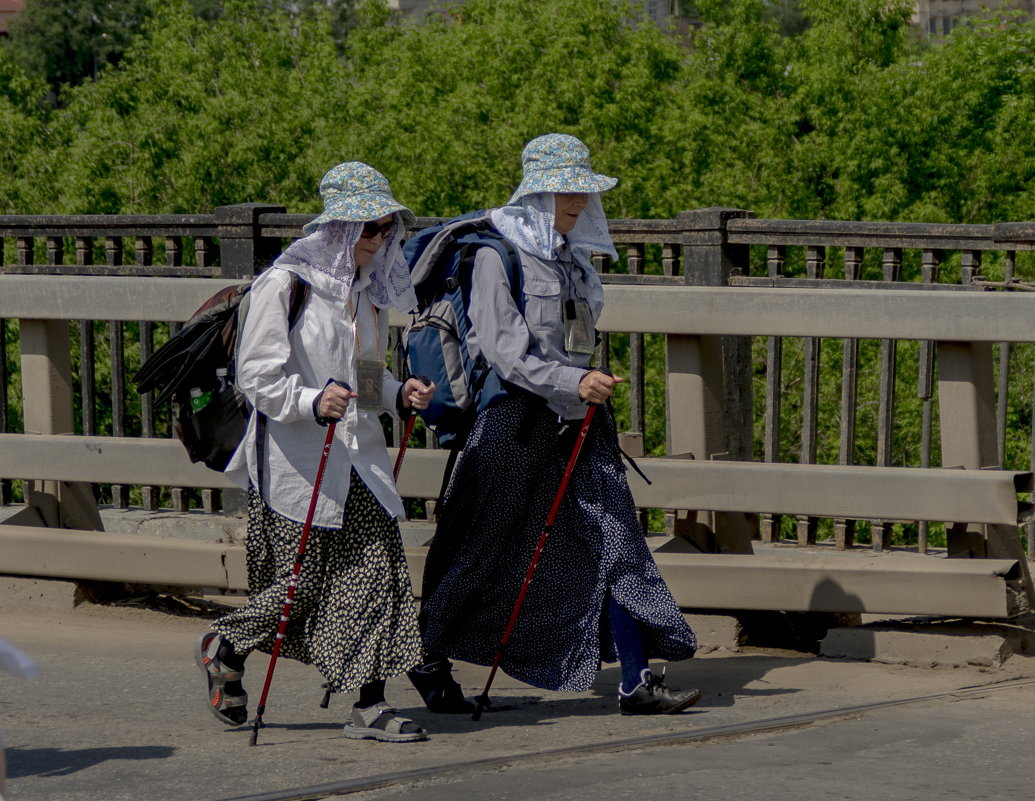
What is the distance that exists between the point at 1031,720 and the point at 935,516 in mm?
855

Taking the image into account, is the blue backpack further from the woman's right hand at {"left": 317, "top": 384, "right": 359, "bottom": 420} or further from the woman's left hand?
the woman's right hand at {"left": 317, "top": 384, "right": 359, "bottom": 420}

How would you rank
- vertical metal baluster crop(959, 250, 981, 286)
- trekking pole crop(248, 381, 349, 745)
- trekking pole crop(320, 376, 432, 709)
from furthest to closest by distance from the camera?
vertical metal baluster crop(959, 250, 981, 286)
trekking pole crop(320, 376, 432, 709)
trekking pole crop(248, 381, 349, 745)

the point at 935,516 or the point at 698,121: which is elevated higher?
the point at 698,121

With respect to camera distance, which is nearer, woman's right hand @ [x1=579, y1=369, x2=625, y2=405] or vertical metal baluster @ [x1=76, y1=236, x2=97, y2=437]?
woman's right hand @ [x1=579, y1=369, x2=625, y2=405]

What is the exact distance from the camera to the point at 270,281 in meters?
4.44

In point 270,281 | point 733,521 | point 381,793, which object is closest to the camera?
point 381,793

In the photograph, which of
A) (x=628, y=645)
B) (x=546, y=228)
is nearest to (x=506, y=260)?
(x=546, y=228)

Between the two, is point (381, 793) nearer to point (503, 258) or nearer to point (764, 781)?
point (764, 781)

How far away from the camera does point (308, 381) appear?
4512 mm

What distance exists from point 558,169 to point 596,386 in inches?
26.6

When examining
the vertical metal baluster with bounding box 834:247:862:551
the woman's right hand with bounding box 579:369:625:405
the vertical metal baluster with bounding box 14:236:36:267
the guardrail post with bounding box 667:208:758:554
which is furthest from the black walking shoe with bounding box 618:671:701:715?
the vertical metal baluster with bounding box 14:236:36:267

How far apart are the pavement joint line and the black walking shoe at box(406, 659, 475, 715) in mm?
620

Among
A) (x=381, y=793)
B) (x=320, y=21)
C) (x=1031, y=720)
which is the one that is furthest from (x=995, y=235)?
(x=320, y=21)

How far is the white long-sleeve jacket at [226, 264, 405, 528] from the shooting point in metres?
4.41
